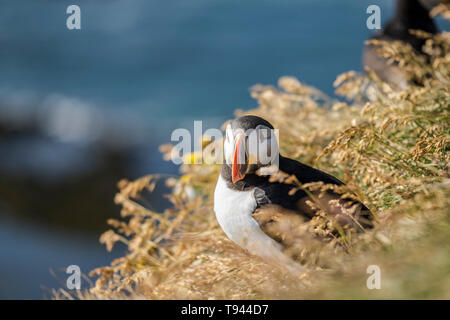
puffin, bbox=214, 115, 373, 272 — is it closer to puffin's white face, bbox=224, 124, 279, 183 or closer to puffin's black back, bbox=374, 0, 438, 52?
puffin's white face, bbox=224, 124, 279, 183

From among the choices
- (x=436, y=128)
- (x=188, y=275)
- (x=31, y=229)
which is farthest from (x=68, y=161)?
(x=436, y=128)

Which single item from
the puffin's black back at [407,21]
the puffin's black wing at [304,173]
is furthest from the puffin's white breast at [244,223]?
the puffin's black back at [407,21]

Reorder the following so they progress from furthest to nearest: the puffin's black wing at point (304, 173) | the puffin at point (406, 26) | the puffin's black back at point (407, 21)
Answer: the puffin's black back at point (407, 21)
the puffin at point (406, 26)
the puffin's black wing at point (304, 173)

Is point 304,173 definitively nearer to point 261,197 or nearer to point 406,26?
point 261,197

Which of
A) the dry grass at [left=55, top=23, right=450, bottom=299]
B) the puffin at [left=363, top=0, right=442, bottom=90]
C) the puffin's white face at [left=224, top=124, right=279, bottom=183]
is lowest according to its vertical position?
the dry grass at [left=55, top=23, right=450, bottom=299]

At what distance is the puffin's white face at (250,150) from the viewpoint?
1840mm

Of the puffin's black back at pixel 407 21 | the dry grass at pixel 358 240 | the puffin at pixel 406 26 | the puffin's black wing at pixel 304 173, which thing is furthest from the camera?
the puffin's black back at pixel 407 21

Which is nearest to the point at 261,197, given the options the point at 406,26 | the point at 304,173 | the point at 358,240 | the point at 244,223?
the point at 244,223

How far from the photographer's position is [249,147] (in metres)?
1.88

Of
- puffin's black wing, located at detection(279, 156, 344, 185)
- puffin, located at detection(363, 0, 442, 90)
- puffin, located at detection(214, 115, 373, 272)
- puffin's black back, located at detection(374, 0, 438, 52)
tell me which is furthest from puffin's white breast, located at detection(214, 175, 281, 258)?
puffin's black back, located at detection(374, 0, 438, 52)

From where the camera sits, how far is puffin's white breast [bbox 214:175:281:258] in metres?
1.78

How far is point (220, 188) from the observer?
6.57 feet

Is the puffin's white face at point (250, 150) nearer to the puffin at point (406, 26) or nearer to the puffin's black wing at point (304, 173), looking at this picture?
the puffin's black wing at point (304, 173)

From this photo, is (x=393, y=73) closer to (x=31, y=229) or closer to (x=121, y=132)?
(x=31, y=229)
